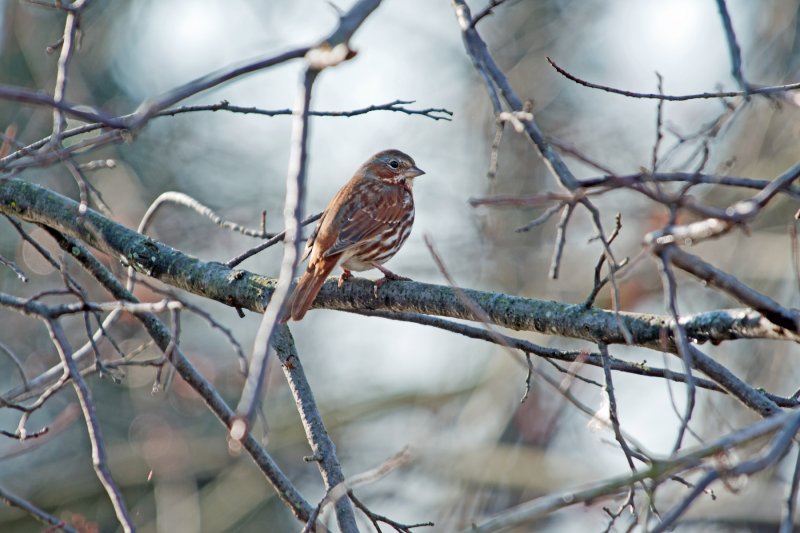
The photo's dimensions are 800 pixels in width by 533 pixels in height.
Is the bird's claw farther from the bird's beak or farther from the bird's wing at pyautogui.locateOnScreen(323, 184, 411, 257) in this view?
the bird's beak

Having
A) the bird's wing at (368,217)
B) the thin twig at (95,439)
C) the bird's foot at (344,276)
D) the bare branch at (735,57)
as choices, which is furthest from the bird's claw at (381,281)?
the bare branch at (735,57)

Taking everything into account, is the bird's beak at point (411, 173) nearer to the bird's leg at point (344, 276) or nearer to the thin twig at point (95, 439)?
the bird's leg at point (344, 276)

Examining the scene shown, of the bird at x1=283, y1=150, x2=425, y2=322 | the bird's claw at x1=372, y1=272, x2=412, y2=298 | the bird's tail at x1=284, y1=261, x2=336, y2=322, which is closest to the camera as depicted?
the bird's claw at x1=372, y1=272, x2=412, y2=298

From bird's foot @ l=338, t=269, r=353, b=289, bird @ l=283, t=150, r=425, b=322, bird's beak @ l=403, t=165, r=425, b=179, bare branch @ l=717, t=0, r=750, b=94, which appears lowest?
bare branch @ l=717, t=0, r=750, b=94

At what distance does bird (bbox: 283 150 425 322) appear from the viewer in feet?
17.1

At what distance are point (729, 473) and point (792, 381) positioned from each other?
8.49m

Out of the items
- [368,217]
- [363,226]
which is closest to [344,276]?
[363,226]

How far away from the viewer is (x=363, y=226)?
592 cm

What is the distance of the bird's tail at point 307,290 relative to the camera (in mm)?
4863

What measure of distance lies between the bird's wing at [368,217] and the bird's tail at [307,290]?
137mm

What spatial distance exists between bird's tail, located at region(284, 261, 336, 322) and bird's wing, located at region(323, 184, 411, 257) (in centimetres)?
14

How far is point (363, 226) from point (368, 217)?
5.4 inches

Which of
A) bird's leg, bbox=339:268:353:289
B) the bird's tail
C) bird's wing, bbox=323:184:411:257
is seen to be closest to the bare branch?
the bird's tail

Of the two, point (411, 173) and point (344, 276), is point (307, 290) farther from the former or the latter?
point (411, 173)
